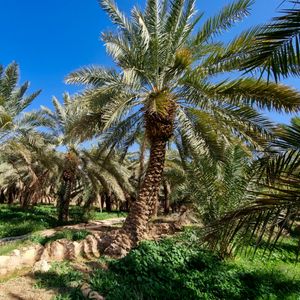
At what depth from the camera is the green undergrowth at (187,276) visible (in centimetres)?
738

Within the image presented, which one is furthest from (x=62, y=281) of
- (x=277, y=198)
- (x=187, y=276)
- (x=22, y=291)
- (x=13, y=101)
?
(x=13, y=101)

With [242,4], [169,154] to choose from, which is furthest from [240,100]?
[169,154]

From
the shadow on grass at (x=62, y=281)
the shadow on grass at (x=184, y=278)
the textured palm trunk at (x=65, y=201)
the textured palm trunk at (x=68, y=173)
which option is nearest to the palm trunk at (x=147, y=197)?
the shadow on grass at (x=184, y=278)

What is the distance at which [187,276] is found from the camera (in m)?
8.73

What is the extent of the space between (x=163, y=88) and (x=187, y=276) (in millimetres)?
5447

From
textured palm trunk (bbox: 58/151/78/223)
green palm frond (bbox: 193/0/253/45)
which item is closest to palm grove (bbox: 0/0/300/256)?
green palm frond (bbox: 193/0/253/45)

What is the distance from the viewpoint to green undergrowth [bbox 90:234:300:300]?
7.38m

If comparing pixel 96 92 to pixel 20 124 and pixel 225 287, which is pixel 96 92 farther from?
pixel 20 124

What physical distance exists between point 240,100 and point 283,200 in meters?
5.32

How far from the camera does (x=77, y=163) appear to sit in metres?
19.8

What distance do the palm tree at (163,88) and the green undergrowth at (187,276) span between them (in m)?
1.25

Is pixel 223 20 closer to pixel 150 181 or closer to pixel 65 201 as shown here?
pixel 150 181

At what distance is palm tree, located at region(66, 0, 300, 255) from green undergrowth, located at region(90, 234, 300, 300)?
1250 millimetres

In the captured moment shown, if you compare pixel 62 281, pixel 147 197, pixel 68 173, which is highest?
pixel 68 173
